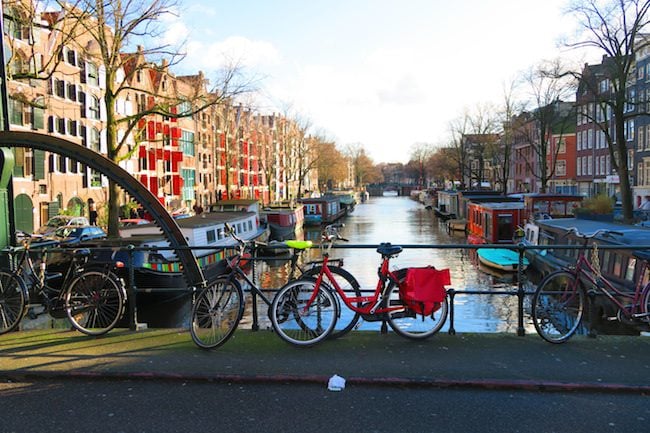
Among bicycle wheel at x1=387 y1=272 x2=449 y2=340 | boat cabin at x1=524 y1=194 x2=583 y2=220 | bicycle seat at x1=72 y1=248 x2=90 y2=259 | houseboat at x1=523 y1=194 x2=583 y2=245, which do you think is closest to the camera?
bicycle wheel at x1=387 y1=272 x2=449 y2=340

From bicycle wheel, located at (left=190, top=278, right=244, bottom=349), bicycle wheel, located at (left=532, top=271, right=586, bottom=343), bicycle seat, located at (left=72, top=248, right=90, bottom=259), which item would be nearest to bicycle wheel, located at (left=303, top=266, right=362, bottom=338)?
bicycle wheel, located at (left=190, top=278, right=244, bottom=349)

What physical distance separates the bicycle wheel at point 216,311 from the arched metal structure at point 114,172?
80 cm

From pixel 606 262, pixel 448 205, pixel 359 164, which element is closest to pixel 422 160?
pixel 359 164

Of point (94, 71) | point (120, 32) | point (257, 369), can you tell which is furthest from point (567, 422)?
point (94, 71)

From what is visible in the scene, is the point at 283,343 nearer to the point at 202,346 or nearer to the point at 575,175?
the point at 202,346

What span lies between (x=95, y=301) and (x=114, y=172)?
1970 millimetres

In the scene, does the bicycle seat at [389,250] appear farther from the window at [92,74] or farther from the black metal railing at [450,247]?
the window at [92,74]

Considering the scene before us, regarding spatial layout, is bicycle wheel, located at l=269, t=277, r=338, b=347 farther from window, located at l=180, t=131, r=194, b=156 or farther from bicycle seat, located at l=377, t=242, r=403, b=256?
window, located at l=180, t=131, r=194, b=156

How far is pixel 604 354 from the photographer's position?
222 inches

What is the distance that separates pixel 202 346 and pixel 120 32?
61.1 feet

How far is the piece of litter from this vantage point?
16.0ft

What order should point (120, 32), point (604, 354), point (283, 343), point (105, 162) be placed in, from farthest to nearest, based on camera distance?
point (120, 32)
point (105, 162)
point (283, 343)
point (604, 354)

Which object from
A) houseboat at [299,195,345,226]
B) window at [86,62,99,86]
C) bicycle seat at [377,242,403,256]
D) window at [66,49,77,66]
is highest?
window at [66,49,77,66]

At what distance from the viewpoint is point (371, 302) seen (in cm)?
618
